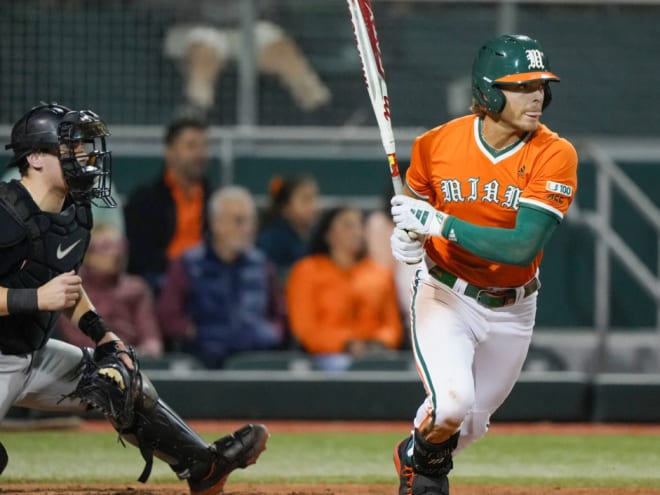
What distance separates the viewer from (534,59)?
16.2ft

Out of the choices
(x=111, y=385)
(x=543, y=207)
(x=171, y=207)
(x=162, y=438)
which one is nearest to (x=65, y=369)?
(x=111, y=385)

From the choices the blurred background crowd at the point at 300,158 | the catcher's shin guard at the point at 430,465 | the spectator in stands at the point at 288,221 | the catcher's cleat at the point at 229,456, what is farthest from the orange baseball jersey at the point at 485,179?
the spectator in stands at the point at 288,221

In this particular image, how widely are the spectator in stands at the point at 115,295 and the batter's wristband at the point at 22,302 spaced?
348 cm

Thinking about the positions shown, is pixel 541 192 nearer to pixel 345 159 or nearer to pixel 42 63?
pixel 345 159

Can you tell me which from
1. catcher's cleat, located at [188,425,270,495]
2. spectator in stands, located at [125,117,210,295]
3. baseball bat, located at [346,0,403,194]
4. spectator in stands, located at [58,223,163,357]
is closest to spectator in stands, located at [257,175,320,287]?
spectator in stands, located at [125,117,210,295]

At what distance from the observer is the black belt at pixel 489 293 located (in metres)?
5.09

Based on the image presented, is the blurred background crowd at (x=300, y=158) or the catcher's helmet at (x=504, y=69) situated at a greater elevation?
the catcher's helmet at (x=504, y=69)

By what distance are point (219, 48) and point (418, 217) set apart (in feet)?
16.4

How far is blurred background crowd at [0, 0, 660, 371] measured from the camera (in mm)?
8422

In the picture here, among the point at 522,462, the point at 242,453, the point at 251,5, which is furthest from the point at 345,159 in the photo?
the point at 242,453

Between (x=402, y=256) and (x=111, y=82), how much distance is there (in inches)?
200

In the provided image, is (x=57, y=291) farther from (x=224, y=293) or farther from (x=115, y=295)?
(x=224, y=293)

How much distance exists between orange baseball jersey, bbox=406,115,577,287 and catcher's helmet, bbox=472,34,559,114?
0.18 meters

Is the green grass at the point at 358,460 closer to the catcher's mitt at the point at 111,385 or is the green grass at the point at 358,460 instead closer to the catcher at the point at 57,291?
the catcher at the point at 57,291
